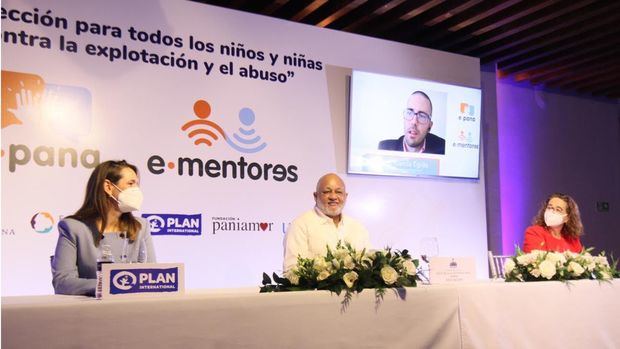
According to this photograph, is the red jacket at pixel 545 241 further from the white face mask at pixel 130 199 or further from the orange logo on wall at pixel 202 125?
the white face mask at pixel 130 199

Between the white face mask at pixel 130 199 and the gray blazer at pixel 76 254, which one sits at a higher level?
the white face mask at pixel 130 199

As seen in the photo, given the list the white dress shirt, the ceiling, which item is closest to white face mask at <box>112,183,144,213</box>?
the white dress shirt

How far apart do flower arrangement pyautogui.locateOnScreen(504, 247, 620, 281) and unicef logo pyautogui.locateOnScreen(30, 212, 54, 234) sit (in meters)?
2.95

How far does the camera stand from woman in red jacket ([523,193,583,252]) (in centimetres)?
398

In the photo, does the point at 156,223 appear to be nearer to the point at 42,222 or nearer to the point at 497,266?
the point at 42,222

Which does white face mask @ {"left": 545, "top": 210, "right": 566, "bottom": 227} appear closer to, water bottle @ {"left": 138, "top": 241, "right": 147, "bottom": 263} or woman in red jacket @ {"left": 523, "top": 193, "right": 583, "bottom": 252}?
woman in red jacket @ {"left": 523, "top": 193, "right": 583, "bottom": 252}

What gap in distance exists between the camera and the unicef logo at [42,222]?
416 cm

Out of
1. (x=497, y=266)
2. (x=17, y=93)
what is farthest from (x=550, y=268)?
(x=17, y=93)

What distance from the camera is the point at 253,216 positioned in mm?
4980

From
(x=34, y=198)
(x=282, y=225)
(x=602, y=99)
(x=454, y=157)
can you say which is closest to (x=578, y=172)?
(x=602, y=99)

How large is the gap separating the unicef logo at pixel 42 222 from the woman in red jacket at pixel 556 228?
3.09m

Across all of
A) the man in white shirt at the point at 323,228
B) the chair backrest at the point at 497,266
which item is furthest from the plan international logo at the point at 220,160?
the chair backrest at the point at 497,266

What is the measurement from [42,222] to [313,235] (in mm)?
1923

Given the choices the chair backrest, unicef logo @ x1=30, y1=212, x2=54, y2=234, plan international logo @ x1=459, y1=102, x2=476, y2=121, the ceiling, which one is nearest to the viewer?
unicef logo @ x1=30, y1=212, x2=54, y2=234
